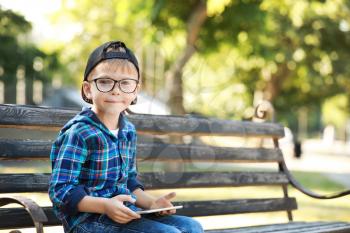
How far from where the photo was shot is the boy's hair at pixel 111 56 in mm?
2893

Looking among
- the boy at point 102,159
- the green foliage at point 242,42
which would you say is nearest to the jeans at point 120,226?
the boy at point 102,159

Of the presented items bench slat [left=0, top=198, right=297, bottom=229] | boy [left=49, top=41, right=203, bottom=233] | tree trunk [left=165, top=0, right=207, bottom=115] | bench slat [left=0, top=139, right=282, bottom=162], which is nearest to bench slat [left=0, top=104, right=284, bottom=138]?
bench slat [left=0, top=139, right=282, bottom=162]

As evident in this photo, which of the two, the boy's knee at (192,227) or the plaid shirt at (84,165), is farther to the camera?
the boy's knee at (192,227)

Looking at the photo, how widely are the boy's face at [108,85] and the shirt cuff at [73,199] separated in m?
0.41

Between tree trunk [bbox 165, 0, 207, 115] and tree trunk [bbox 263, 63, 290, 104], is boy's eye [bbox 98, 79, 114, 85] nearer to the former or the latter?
tree trunk [bbox 165, 0, 207, 115]

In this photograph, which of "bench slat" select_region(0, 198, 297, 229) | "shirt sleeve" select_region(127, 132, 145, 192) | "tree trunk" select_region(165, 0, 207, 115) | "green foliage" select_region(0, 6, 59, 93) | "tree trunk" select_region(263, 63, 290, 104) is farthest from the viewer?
"tree trunk" select_region(263, 63, 290, 104)

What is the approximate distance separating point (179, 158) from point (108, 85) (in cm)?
150

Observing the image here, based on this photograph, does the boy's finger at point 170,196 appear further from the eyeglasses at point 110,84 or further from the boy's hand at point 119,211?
the eyeglasses at point 110,84

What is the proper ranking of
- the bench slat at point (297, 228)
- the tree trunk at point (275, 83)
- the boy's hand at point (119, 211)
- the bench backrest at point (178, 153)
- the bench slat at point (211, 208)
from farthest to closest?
the tree trunk at point (275, 83)
the bench slat at point (297, 228)
the bench backrest at point (178, 153)
the bench slat at point (211, 208)
the boy's hand at point (119, 211)

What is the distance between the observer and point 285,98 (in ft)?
93.1

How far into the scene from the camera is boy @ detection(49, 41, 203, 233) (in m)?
2.74

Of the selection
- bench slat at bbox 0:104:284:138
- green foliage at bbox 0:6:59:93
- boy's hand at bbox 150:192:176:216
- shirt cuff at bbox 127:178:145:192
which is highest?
green foliage at bbox 0:6:59:93

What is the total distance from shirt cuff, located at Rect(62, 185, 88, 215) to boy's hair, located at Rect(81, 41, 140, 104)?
0.54m

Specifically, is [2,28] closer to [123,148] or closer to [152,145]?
[152,145]
